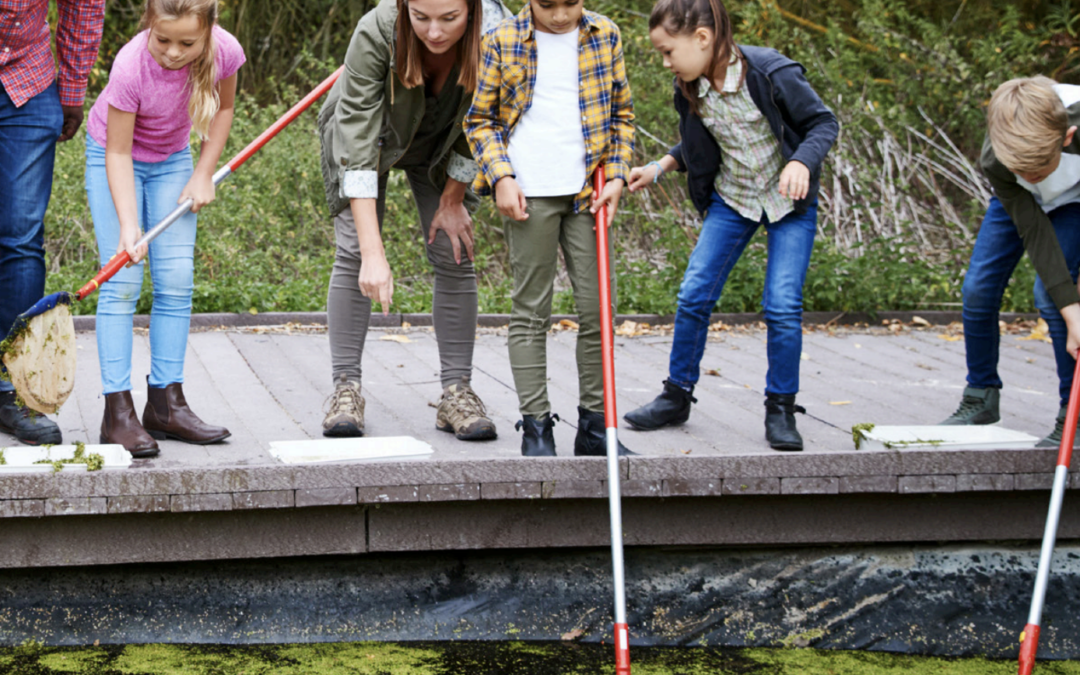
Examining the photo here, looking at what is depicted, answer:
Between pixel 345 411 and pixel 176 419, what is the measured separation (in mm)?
468

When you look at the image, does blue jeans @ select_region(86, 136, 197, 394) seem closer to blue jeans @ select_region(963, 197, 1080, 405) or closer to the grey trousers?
the grey trousers

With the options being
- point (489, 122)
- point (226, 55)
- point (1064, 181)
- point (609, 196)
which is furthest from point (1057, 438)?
point (226, 55)

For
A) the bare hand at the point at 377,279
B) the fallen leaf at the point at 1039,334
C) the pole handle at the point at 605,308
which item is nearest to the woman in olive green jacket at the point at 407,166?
the bare hand at the point at 377,279

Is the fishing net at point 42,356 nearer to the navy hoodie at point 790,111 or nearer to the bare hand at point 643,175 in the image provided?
the bare hand at point 643,175

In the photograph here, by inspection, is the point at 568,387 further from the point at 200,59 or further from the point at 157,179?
the point at 200,59

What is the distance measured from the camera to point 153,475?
257 centimetres

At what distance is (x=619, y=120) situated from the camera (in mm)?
3025

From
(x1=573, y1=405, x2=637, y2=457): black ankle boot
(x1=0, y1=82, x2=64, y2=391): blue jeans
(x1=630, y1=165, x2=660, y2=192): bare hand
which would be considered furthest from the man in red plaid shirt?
(x1=630, y1=165, x2=660, y2=192): bare hand

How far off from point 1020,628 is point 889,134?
4.29 metres

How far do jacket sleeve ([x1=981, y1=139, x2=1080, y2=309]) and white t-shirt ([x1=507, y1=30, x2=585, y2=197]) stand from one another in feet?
3.82

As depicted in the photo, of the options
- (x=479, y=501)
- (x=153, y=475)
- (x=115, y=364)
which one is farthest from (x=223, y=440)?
(x=479, y=501)

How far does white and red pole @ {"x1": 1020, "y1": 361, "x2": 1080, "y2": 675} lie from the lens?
246 cm

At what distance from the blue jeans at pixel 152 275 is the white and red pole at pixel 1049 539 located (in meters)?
2.23

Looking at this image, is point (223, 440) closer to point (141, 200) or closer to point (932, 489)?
point (141, 200)
